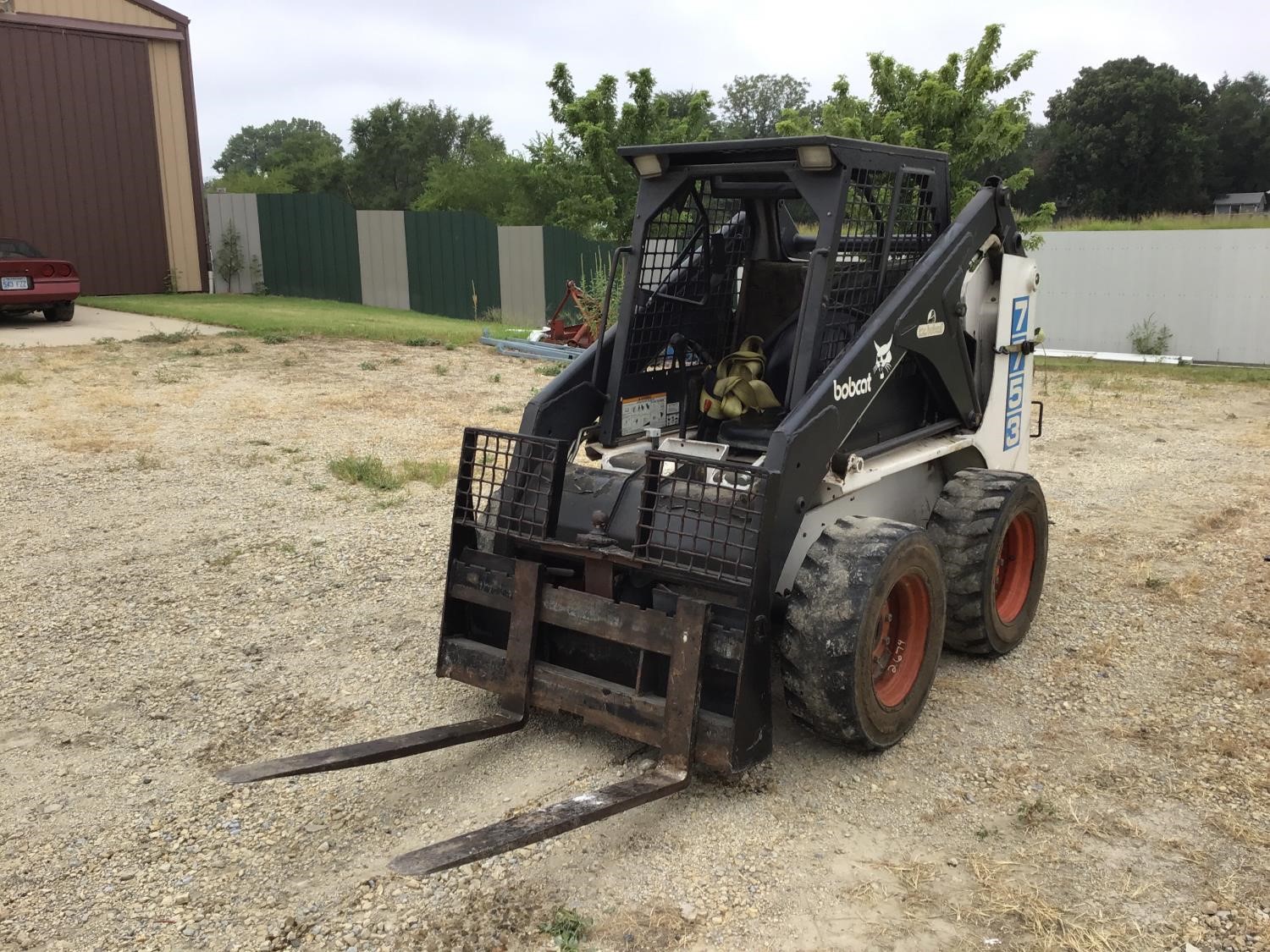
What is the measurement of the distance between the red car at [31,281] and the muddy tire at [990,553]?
14.1 metres

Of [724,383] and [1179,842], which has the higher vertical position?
[724,383]

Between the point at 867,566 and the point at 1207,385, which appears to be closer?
the point at 867,566

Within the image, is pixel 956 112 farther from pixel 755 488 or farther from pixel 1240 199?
pixel 1240 199

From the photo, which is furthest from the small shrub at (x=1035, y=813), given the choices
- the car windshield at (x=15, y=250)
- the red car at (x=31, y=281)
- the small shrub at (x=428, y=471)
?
the car windshield at (x=15, y=250)

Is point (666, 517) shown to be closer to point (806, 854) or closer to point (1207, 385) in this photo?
point (806, 854)

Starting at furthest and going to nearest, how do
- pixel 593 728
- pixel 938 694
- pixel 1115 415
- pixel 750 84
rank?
pixel 750 84
pixel 1115 415
pixel 938 694
pixel 593 728

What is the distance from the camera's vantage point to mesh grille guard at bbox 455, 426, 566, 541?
4.25 metres

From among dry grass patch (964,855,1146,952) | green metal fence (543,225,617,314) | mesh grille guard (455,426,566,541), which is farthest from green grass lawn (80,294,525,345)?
dry grass patch (964,855,1146,952)

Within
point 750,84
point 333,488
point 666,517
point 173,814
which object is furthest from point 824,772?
point 750,84

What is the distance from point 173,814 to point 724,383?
276cm

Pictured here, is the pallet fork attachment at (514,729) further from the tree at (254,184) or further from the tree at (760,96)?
the tree at (760,96)

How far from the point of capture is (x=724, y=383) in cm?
480

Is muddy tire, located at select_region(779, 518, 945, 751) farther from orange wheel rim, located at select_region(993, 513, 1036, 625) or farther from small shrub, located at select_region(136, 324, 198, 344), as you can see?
small shrub, located at select_region(136, 324, 198, 344)

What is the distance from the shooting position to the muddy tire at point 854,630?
383cm
